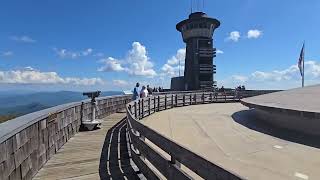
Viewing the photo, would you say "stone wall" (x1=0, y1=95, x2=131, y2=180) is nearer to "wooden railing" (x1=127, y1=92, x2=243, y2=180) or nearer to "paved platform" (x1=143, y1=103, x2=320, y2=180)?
"wooden railing" (x1=127, y1=92, x2=243, y2=180)

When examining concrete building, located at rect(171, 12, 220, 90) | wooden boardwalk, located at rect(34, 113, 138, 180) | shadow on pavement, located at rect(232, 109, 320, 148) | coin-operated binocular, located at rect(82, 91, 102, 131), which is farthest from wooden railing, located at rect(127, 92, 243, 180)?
concrete building, located at rect(171, 12, 220, 90)

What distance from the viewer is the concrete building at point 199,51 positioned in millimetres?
69625

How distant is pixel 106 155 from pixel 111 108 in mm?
13100

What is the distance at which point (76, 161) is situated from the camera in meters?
8.41

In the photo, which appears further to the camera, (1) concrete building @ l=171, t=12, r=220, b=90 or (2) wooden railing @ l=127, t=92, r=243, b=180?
(1) concrete building @ l=171, t=12, r=220, b=90

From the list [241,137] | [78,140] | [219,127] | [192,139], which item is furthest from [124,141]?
[219,127]

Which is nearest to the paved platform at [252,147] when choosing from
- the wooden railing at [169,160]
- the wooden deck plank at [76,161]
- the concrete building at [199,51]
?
the wooden railing at [169,160]

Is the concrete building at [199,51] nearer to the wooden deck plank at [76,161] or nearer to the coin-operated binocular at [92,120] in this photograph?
the coin-operated binocular at [92,120]

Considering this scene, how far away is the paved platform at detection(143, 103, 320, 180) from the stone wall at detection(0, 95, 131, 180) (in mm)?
3364

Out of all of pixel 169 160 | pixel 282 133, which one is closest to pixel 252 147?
pixel 282 133

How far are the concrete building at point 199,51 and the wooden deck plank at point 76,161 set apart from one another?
5790 cm

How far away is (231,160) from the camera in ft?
32.1

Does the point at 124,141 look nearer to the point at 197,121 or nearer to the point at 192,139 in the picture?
the point at 192,139

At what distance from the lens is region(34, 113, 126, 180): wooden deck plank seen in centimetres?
715
